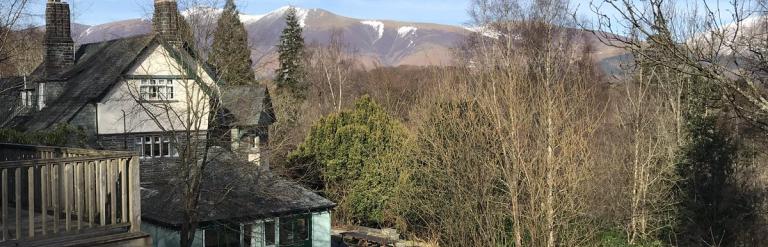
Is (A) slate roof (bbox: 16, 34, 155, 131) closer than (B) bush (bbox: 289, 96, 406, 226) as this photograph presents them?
Yes

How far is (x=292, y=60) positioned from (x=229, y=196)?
40144 mm

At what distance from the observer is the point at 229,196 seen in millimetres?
19125

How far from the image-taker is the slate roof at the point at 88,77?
83.4ft

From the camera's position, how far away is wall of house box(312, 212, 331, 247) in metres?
21.7

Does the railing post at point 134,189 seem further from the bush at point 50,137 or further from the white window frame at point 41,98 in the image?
the white window frame at point 41,98

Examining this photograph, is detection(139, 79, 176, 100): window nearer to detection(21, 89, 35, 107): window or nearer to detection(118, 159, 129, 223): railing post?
detection(21, 89, 35, 107): window

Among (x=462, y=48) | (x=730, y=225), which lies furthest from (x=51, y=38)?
(x=730, y=225)

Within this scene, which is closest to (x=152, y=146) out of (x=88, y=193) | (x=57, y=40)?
(x=57, y=40)

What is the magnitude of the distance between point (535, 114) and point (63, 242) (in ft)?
32.8

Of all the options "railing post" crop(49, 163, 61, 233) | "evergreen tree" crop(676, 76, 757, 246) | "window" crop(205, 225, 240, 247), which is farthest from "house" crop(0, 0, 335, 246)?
"evergreen tree" crop(676, 76, 757, 246)

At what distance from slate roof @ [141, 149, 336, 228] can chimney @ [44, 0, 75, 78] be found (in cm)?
941

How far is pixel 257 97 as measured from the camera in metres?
24.8

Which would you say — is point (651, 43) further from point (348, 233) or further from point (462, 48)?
point (462, 48)

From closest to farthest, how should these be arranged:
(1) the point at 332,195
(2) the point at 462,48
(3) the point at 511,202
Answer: (3) the point at 511,202
(1) the point at 332,195
(2) the point at 462,48
